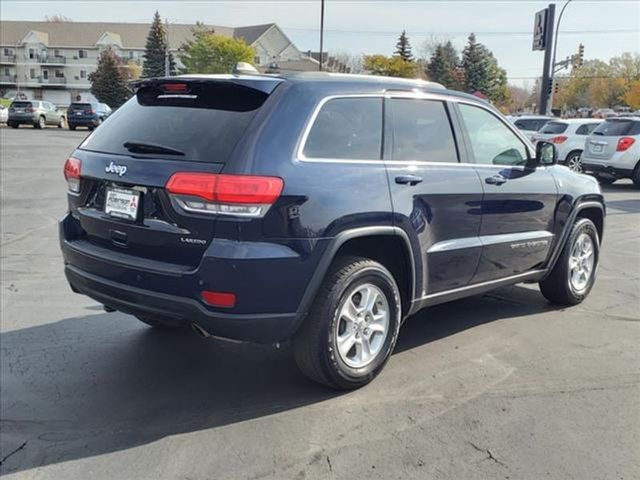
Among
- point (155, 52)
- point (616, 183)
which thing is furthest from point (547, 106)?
point (155, 52)

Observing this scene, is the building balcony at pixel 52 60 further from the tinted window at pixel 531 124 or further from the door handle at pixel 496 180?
the door handle at pixel 496 180

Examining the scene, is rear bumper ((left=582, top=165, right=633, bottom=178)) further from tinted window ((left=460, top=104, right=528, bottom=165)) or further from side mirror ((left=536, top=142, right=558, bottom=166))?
tinted window ((left=460, top=104, right=528, bottom=165))

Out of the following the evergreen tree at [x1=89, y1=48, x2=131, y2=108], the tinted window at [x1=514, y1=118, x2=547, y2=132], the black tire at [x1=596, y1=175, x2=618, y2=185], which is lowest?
the black tire at [x1=596, y1=175, x2=618, y2=185]

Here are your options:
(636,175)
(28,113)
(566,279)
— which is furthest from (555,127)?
(28,113)

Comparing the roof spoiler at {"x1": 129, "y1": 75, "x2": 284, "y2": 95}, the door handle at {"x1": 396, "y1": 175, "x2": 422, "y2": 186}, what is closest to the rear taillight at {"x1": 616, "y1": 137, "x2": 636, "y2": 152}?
the door handle at {"x1": 396, "y1": 175, "x2": 422, "y2": 186}

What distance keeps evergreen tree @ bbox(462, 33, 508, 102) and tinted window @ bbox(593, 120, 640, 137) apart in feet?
188

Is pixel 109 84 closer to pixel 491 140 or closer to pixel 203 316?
pixel 491 140

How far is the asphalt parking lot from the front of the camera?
10.2 ft

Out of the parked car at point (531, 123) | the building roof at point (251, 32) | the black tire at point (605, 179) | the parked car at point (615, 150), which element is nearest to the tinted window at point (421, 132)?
the parked car at point (615, 150)

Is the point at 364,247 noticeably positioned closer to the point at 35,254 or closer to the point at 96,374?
the point at 96,374

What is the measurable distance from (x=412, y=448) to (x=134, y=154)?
2230 millimetres

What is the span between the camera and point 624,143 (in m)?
15.2

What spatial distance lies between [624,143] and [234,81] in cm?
1413

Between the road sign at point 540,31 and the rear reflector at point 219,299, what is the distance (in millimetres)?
34757
